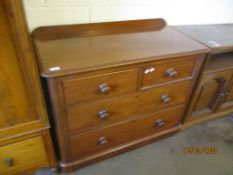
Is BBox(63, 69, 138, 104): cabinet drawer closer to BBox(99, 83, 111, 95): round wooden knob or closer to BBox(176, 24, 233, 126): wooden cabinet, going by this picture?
BBox(99, 83, 111, 95): round wooden knob

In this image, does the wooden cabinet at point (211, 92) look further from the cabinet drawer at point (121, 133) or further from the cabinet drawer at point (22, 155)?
the cabinet drawer at point (22, 155)

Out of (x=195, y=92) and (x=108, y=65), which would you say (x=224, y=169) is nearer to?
(x=195, y=92)

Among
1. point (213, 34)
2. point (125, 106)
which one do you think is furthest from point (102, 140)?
point (213, 34)

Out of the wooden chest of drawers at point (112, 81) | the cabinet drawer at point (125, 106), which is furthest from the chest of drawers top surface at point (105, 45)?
the cabinet drawer at point (125, 106)

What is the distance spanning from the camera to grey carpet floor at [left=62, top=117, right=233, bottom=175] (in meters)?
1.41

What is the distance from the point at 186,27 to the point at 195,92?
1.90 feet

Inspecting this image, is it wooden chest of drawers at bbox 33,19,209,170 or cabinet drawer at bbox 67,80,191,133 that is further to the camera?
cabinet drawer at bbox 67,80,191,133

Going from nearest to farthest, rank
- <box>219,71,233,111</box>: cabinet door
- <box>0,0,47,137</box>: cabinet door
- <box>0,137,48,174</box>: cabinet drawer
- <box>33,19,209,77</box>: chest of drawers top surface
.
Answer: <box>0,0,47,137</box>: cabinet door < <box>33,19,209,77</box>: chest of drawers top surface < <box>0,137,48,174</box>: cabinet drawer < <box>219,71,233,111</box>: cabinet door

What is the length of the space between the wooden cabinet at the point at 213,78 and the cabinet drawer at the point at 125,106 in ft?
0.70

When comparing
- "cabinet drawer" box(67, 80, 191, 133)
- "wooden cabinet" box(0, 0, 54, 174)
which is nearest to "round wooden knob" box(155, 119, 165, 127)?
"cabinet drawer" box(67, 80, 191, 133)

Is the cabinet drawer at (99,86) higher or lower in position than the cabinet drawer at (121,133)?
higher

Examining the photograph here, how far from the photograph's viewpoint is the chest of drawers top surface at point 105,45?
0.96 meters

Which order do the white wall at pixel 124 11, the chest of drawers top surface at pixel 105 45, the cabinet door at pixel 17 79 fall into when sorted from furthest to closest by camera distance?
the white wall at pixel 124 11 → the chest of drawers top surface at pixel 105 45 → the cabinet door at pixel 17 79

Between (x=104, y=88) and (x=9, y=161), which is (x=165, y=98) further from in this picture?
(x=9, y=161)
